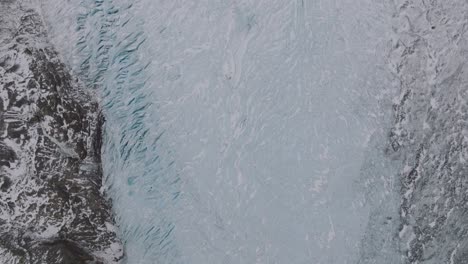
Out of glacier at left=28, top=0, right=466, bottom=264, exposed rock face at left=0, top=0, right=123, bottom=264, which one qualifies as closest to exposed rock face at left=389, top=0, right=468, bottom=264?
glacier at left=28, top=0, right=466, bottom=264

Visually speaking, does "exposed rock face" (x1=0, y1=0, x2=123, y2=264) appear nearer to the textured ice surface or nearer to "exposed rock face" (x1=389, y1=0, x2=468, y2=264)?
the textured ice surface

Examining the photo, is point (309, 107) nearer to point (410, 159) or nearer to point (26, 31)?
point (410, 159)

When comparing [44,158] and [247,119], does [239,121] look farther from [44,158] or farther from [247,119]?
[44,158]

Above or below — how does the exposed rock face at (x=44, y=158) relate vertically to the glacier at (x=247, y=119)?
below

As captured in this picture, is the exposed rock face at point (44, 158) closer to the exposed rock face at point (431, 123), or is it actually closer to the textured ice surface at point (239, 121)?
the textured ice surface at point (239, 121)

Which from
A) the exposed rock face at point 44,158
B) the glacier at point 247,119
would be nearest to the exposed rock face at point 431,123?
the glacier at point 247,119

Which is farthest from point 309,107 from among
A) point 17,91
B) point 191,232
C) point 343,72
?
point 17,91

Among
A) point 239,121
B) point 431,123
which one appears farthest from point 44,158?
point 431,123

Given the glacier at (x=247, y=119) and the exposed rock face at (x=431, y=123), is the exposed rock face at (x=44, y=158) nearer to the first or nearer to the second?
the glacier at (x=247, y=119)
